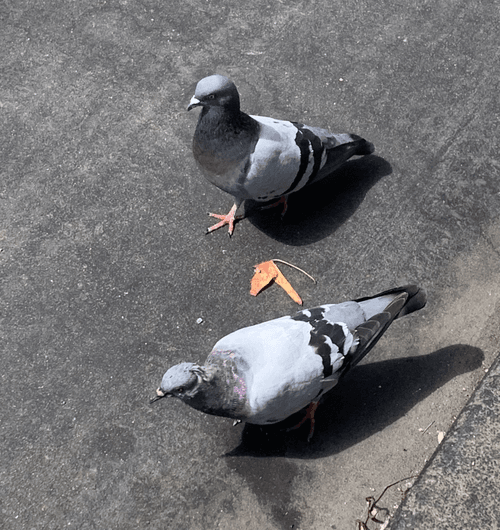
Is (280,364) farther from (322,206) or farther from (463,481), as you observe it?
(322,206)

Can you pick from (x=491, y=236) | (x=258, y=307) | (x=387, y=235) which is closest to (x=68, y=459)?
(x=258, y=307)

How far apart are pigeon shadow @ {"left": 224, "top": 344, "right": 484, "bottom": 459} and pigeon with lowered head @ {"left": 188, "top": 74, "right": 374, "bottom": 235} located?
1.42m

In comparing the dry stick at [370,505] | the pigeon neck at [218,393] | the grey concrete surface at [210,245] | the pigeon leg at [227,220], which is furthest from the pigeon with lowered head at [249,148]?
the dry stick at [370,505]

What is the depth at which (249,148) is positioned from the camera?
374 cm

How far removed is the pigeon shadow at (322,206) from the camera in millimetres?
4367

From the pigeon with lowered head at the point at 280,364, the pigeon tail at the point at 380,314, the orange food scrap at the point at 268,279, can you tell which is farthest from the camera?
the orange food scrap at the point at 268,279

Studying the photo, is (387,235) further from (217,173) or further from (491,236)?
(217,173)

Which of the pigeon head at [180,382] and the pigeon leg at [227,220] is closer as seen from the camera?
the pigeon head at [180,382]

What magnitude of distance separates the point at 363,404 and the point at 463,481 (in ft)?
2.61

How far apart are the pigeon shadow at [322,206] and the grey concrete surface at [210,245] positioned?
0.02 metres

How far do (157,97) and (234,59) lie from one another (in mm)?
797

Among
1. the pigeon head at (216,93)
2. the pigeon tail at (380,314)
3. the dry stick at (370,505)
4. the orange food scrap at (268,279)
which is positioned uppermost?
the pigeon head at (216,93)

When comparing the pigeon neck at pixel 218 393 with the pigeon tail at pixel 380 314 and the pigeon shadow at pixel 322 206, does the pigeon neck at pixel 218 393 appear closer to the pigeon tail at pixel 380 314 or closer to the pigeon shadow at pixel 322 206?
the pigeon tail at pixel 380 314

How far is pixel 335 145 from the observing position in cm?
418
